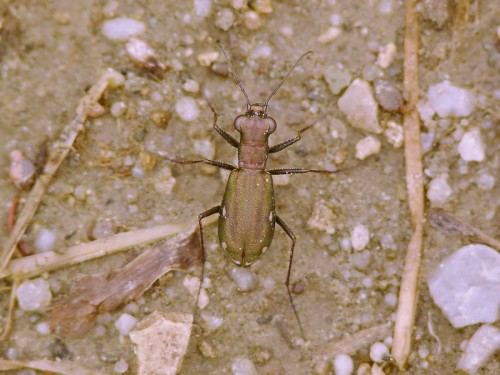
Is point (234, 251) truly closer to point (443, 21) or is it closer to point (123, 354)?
point (123, 354)

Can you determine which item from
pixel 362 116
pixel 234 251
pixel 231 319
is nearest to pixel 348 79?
pixel 362 116

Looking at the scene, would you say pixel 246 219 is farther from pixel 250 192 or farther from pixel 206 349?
pixel 206 349

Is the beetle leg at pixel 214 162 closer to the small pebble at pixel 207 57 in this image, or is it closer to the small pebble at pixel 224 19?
the small pebble at pixel 207 57

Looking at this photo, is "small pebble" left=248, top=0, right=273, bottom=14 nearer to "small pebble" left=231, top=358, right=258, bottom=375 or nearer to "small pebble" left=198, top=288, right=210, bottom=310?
A: "small pebble" left=198, top=288, right=210, bottom=310

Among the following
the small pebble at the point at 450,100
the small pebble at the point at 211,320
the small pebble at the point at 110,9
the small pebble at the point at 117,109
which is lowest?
the small pebble at the point at 211,320

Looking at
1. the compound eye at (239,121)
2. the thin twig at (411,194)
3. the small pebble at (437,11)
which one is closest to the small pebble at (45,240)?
the compound eye at (239,121)

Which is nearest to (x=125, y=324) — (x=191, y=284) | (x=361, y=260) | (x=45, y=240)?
(x=191, y=284)
